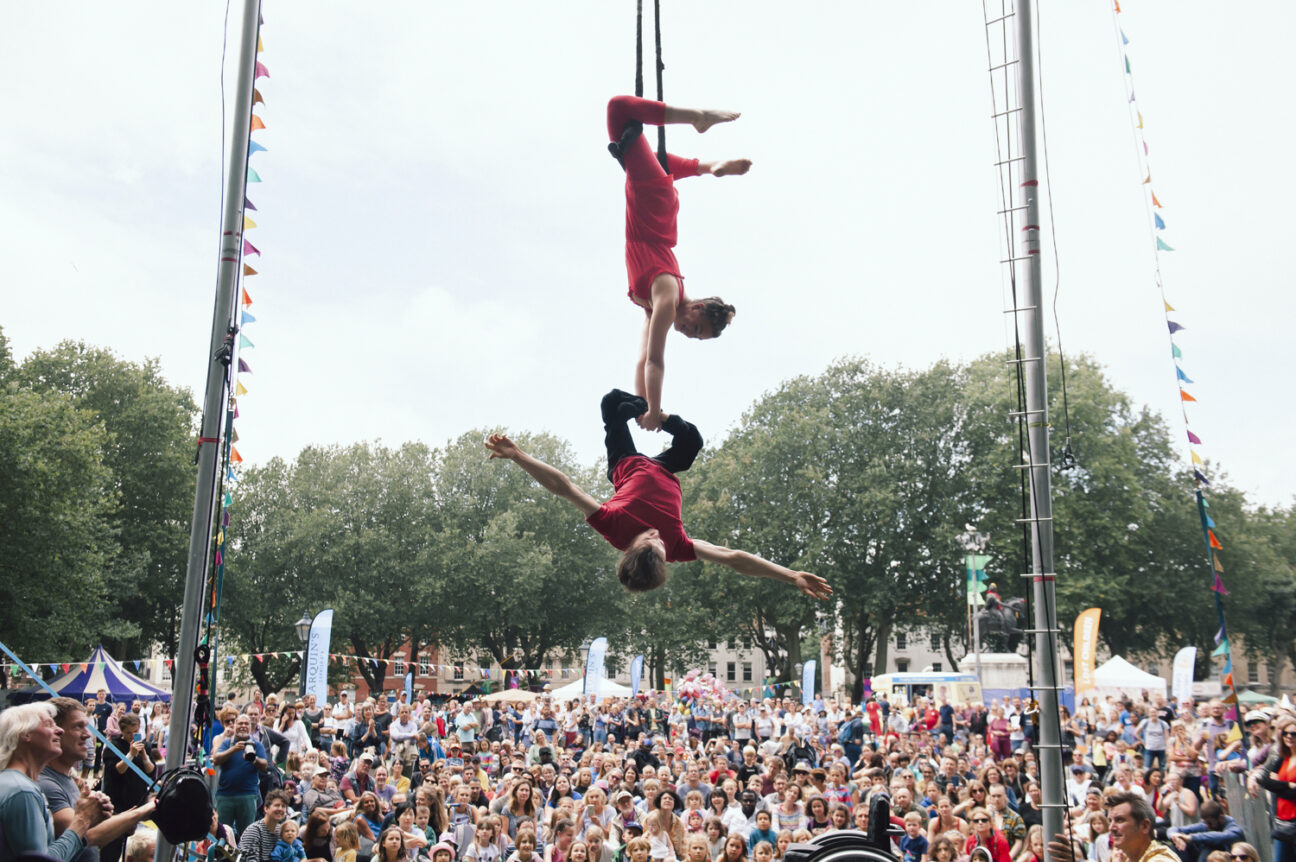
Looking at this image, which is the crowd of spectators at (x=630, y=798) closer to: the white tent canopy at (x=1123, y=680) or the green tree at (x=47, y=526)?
the white tent canopy at (x=1123, y=680)

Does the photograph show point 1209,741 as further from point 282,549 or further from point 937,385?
point 282,549

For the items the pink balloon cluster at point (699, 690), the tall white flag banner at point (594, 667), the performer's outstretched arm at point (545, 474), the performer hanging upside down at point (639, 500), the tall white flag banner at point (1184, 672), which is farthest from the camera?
the pink balloon cluster at point (699, 690)

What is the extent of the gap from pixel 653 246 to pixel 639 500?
1.24 metres

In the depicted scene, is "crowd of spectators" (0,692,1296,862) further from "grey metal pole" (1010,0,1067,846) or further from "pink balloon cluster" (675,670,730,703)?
"pink balloon cluster" (675,670,730,703)

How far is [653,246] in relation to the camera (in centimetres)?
471

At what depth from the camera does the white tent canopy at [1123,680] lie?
2205 cm

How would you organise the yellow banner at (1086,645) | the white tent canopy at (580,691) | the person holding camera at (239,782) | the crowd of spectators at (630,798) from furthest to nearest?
the white tent canopy at (580,691)
the yellow banner at (1086,645)
the person holding camera at (239,782)
the crowd of spectators at (630,798)

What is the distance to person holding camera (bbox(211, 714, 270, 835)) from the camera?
8109mm

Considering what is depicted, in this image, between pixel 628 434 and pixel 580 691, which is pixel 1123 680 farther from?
pixel 628 434

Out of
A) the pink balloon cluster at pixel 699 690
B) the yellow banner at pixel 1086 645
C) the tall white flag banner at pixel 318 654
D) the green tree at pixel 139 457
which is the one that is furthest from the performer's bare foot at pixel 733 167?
the green tree at pixel 139 457

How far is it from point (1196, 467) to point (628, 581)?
13.6ft

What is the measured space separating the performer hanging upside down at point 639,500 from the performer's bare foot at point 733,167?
4.49ft

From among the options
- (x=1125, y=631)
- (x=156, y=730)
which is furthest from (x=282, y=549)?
(x=1125, y=631)

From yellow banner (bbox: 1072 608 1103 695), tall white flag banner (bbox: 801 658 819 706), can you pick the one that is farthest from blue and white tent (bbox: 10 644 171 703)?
yellow banner (bbox: 1072 608 1103 695)
